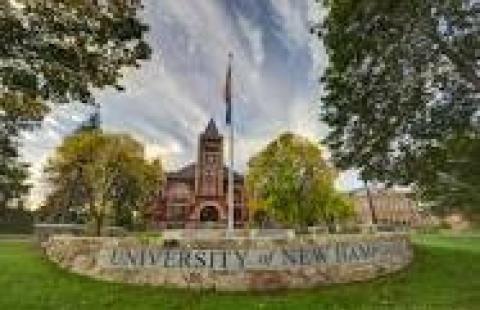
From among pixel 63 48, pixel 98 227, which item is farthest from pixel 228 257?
pixel 98 227

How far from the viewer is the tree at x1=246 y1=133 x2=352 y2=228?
204ft

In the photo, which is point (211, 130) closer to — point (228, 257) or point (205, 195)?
point (205, 195)

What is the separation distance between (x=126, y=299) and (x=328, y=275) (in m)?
6.48

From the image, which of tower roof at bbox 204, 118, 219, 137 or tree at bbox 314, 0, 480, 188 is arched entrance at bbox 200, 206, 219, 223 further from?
tree at bbox 314, 0, 480, 188

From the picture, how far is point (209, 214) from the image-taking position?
96.6 meters

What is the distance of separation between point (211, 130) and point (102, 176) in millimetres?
34018

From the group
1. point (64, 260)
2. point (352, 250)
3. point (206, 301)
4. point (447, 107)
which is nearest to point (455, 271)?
point (352, 250)

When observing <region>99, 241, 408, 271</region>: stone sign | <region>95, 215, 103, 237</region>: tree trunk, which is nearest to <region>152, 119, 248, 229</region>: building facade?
<region>95, 215, 103, 237</region>: tree trunk

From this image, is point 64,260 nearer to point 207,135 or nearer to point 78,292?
point 78,292

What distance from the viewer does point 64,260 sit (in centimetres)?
2470

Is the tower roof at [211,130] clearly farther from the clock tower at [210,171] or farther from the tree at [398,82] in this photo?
the tree at [398,82]

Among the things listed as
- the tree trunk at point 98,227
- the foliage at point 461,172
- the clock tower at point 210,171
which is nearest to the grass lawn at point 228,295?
the foliage at point 461,172

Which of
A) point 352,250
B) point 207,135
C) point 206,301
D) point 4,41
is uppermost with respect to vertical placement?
point 207,135

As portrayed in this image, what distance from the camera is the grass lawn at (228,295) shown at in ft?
65.9
